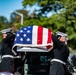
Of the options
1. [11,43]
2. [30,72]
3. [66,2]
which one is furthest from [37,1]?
[11,43]

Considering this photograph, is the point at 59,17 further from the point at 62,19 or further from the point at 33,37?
the point at 33,37

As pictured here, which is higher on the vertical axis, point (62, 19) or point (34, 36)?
point (34, 36)

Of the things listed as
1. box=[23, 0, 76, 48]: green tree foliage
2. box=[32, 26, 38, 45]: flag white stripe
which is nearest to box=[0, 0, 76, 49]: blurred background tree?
box=[23, 0, 76, 48]: green tree foliage

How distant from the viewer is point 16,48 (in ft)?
31.9

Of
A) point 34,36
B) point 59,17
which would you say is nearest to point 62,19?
point 59,17

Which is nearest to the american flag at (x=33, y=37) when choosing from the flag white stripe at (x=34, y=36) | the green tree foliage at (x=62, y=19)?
the flag white stripe at (x=34, y=36)

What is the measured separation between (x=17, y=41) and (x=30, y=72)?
1972mm

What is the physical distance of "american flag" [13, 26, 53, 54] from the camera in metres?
9.72

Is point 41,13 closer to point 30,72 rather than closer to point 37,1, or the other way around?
point 37,1

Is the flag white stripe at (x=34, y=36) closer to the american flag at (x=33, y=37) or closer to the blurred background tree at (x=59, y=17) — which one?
the american flag at (x=33, y=37)

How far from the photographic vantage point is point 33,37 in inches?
395

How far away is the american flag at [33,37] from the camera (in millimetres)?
9719

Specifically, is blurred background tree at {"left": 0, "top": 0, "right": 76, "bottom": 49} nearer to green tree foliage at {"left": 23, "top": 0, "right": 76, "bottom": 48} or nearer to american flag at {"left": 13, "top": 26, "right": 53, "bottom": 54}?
green tree foliage at {"left": 23, "top": 0, "right": 76, "bottom": 48}

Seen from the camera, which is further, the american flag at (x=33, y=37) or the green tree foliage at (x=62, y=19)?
the green tree foliage at (x=62, y=19)
